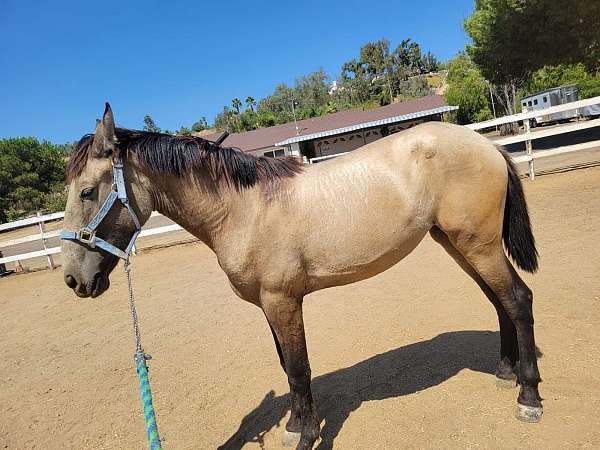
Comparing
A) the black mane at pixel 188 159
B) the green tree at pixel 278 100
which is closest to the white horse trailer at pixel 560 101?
the black mane at pixel 188 159

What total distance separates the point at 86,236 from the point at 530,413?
2.88 meters

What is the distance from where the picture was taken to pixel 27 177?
34.5m

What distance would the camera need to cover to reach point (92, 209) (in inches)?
84.5

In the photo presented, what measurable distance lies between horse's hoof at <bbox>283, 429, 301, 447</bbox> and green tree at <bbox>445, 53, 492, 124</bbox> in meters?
47.8

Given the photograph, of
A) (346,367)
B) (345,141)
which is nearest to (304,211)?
(346,367)

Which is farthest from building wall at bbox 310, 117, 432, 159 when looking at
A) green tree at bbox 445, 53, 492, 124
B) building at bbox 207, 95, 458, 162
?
green tree at bbox 445, 53, 492, 124

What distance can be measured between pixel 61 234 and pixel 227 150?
3.47ft

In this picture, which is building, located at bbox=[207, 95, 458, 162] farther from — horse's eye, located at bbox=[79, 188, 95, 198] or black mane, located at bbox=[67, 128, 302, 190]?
horse's eye, located at bbox=[79, 188, 95, 198]

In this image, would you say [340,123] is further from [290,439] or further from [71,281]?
[71,281]

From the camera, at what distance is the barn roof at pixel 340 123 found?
93.3 ft


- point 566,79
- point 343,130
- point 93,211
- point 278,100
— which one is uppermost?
point 278,100

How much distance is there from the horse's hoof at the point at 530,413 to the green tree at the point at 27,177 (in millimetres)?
35956

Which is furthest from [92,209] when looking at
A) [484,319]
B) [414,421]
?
[484,319]

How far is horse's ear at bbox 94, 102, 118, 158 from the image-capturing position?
2.07 meters
